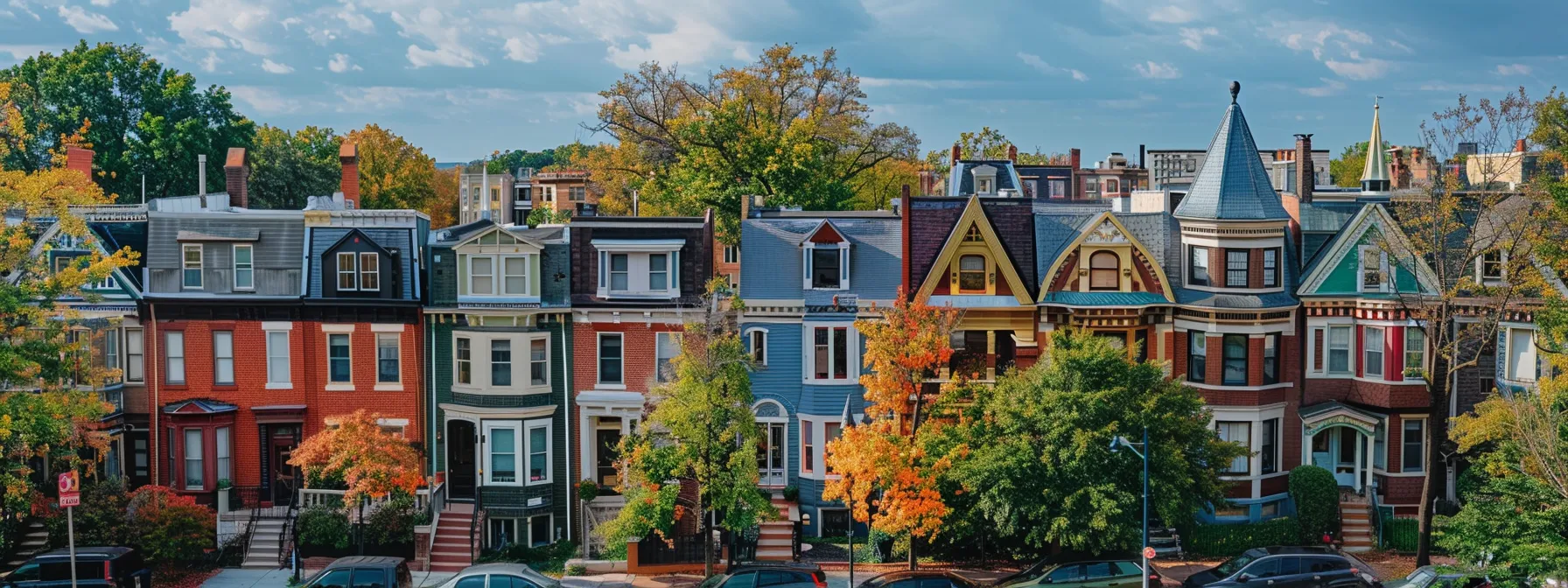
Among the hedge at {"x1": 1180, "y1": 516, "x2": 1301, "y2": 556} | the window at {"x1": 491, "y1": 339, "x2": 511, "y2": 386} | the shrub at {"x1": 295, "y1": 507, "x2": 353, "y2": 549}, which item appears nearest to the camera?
the shrub at {"x1": 295, "y1": 507, "x2": 353, "y2": 549}

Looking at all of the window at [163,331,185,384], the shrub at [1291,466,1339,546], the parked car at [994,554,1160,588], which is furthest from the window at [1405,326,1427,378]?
the window at [163,331,185,384]

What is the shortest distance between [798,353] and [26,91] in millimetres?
51221

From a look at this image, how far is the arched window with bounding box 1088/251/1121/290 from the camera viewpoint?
44.7m

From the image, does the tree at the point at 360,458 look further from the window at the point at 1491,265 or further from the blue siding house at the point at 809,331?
the window at the point at 1491,265

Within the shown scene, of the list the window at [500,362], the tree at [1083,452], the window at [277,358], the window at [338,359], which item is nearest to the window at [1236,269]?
the tree at [1083,452]

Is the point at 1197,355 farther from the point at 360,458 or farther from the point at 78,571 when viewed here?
the point at 78,571

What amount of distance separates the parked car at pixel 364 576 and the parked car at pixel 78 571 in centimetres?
502

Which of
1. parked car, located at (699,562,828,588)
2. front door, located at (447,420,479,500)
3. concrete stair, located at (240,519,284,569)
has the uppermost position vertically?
front door, located at (447,420,479,500)

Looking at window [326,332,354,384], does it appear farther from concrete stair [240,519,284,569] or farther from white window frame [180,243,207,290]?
concrete stair [240,519,284,569]

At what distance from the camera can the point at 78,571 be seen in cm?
3784

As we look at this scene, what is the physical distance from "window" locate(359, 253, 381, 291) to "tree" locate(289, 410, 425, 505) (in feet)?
13.4

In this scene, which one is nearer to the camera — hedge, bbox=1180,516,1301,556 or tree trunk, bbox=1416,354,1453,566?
tree trunk, bbox=1416,354,1453,566

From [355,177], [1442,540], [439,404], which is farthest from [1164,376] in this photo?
[355,177]

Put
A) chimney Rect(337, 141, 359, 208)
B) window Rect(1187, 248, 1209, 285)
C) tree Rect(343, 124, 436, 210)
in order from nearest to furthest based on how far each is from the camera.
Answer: window Rect(1187, 248, 1209, 285) → chimney Rect(337, 141, 359, 208) → tree Rect(343, 124, 436, 210)
